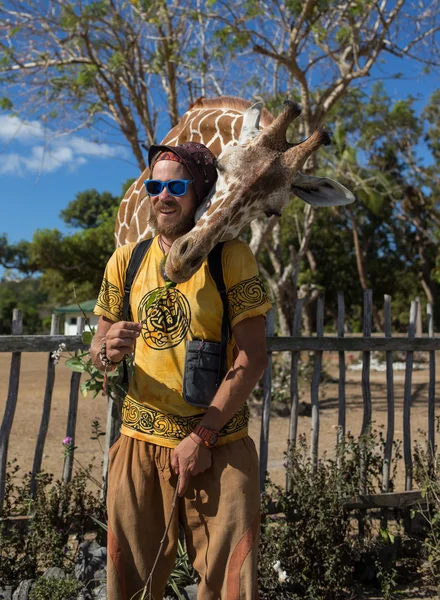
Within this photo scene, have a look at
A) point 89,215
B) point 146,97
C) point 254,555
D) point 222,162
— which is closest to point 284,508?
point 254,555

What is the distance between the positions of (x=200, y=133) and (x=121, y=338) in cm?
280

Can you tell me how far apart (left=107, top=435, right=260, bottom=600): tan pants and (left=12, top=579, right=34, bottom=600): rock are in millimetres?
1222

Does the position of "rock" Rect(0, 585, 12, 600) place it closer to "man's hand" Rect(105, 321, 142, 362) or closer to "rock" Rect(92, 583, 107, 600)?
"rock" Rect(92, 583, 107, 600)

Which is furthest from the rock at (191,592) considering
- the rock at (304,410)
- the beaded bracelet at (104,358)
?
the rock at (304,410)

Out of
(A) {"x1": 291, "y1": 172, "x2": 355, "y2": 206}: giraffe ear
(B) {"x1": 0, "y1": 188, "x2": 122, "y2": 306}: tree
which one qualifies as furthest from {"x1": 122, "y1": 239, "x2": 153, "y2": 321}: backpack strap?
(B) {"x1": 0, "y1": 188, "x2": 122, "y2": 306}: tree

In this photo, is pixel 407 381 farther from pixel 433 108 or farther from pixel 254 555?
pixel 433 108

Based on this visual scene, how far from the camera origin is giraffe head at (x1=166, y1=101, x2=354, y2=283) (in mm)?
2559

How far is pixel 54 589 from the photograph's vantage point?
2.90 m

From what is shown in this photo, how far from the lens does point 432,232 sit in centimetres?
2539

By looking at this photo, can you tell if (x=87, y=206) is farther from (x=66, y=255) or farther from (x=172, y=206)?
(x=172, y=206)

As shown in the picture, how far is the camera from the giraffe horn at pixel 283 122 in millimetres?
2590

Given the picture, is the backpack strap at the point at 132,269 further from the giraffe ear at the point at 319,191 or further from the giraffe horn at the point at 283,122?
A: the giraffe ear at the point at 319,191

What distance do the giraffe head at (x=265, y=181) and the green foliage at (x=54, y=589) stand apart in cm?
199

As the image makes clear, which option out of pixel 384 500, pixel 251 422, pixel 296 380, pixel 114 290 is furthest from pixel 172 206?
pixel 251 422
